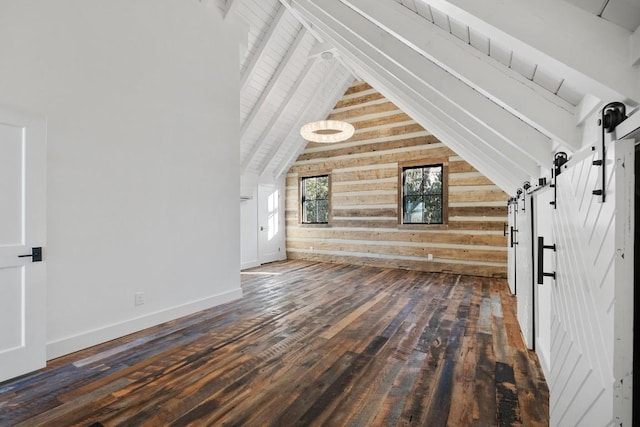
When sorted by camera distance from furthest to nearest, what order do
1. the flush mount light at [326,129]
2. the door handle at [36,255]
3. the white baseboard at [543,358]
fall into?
the flush mount light at [326,129] → the door handle at [36,255] → the white baseboard at [543,358]

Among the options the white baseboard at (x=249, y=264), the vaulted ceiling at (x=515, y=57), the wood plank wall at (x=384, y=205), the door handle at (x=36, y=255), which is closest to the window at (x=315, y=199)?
the wood plank wall at (x=384, y=205)

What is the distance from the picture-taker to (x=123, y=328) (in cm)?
326

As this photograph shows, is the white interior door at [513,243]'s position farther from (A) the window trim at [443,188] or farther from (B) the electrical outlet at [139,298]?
(B) the electrical outlet at [139,298]

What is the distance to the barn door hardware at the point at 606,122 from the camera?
98 centimetres

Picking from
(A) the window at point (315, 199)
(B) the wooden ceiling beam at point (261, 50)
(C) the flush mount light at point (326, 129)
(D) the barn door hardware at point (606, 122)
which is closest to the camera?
(D) the barn door hardware at point (606, 122)

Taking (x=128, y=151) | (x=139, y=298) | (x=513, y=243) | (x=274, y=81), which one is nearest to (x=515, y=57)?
(x=128, y=151)

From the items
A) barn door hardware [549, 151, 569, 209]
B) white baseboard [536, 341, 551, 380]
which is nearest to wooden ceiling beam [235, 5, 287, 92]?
barn door hardware [549, 151, 569, 209]

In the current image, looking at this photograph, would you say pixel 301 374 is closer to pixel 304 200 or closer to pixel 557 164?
pixel 557 164

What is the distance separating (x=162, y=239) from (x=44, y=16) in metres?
2.30

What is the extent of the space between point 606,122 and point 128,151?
3.78 meters

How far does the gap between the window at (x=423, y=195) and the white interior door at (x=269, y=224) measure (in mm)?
3411

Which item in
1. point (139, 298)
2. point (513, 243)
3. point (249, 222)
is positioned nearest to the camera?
point (139, 298)

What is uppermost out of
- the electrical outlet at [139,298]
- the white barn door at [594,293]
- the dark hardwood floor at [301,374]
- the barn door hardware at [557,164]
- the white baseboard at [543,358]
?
the barn door hardware at [557,164]

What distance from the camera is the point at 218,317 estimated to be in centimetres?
382
